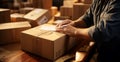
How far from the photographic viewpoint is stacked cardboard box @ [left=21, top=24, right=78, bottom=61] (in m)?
1.52

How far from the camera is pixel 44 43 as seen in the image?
1.54 meters

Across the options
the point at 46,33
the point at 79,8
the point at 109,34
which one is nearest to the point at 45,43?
the point at 46,33

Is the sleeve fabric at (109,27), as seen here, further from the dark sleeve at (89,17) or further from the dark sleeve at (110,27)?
the dark sleeve at (89,17)

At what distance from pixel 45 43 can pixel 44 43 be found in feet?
0.04

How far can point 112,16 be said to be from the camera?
44.4 inches

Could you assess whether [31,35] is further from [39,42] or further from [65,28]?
[65,28]

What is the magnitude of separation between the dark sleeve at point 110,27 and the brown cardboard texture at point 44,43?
447 millimetres

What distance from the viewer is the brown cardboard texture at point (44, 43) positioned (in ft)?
4.98

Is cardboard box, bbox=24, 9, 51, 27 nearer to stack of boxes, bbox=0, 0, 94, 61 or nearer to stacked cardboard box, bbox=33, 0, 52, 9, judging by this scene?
stack of boxes, bbox=0, 0, 94, 61

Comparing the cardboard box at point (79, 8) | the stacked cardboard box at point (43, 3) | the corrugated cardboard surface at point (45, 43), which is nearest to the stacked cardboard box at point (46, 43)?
the corrugated cardboard surface at point (45, 43)

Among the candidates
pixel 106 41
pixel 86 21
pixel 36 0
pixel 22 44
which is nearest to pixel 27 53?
pixel 22 44

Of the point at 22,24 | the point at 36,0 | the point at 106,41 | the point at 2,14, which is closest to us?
the point at 106,41

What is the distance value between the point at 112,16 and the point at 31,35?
32.0 inches

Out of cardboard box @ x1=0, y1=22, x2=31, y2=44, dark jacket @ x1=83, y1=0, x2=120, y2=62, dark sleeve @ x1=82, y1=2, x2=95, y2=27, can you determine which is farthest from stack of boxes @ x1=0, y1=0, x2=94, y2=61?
dark jacket @ x1=83, y1=0, x2=120, y2=62
